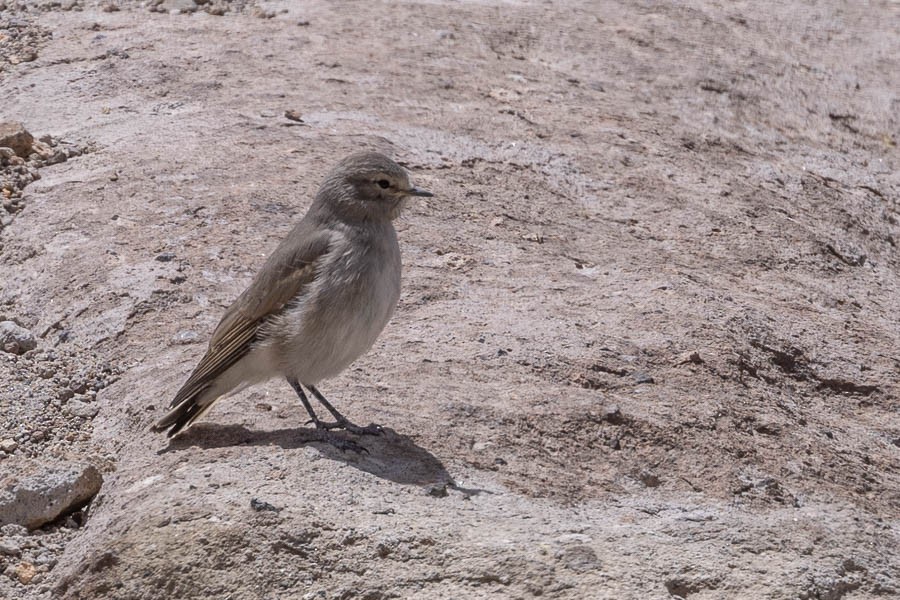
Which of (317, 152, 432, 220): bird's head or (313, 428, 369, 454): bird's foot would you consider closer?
(313, 428, 369, 454): bird's foot

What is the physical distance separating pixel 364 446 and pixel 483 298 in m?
1.76

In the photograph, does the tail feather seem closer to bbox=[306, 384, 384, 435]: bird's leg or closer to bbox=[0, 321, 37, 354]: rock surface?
bbox=[306, 384, 384, 435]: bird's leg

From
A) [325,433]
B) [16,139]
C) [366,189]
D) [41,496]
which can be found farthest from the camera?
[16,139]

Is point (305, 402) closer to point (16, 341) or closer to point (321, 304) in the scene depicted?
point (321, 304)

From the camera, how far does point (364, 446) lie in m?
5.23

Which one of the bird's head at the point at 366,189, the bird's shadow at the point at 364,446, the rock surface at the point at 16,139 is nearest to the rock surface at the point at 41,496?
the bird's shadow at the point at 364,446

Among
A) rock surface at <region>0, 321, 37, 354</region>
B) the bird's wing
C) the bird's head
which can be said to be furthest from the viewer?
rock surface at <region>0, 321, 37, 354</region>

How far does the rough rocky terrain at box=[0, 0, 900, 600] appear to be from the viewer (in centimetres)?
468

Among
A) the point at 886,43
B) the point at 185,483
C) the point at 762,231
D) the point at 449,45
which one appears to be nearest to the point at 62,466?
the point at 185,483

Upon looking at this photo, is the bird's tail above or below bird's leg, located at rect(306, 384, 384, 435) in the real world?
above

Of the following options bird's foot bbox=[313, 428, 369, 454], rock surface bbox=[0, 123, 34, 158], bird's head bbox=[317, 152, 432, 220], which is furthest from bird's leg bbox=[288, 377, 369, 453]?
rock surface bbox=[0, 123, 34, 158]

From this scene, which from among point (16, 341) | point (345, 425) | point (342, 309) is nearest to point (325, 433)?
point (345, 425)

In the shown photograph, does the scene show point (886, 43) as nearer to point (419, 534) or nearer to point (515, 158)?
point (515, 158)

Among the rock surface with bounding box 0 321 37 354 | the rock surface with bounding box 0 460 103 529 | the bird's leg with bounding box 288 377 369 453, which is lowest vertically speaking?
the rock surface with bounding box 0 460 103 529
